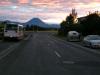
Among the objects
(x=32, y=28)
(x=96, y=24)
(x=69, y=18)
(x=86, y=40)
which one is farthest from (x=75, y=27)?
(x=32, y=28)

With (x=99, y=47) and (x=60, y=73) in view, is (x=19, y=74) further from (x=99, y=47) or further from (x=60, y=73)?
(x=99, y=47)

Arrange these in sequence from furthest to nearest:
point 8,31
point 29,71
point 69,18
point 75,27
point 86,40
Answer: point 69,18 → point 75,27 → point 8,31 → point 86,40 → point 29,71

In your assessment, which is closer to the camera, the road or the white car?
the road

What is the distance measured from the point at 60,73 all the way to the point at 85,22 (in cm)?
4846

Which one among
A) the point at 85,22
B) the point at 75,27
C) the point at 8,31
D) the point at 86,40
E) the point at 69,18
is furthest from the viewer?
the point at 69,18

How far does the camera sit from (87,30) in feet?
194

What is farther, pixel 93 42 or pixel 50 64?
pixel 93 42

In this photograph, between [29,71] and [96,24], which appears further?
[96,24]

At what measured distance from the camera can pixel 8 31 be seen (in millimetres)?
47219

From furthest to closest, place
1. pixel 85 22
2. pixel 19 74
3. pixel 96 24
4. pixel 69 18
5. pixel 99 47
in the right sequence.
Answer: pixel 69 18, pixel 85 22, pixel 96 24, pixel 99 47, pixel 19 74

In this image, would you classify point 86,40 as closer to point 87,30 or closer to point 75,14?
point 87,30

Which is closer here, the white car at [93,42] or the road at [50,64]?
the road at [50,64]

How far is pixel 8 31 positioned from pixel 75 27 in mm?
30629

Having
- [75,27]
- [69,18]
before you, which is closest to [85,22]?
[75,27]
